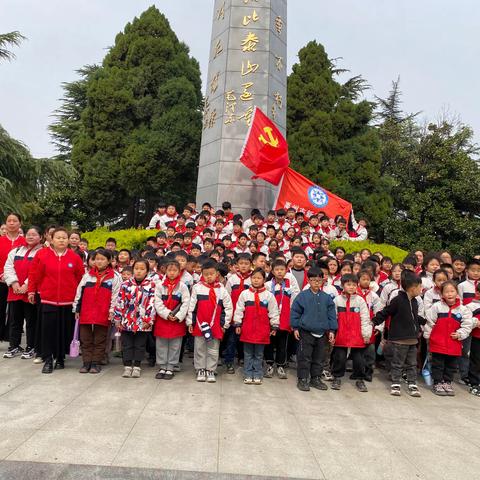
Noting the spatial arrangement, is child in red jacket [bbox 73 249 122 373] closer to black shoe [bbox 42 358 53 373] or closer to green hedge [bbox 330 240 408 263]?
black shoe [bbox 42 358 53 373]

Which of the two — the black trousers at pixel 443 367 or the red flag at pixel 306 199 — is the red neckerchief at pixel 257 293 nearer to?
the black trousers at pixel 443 367

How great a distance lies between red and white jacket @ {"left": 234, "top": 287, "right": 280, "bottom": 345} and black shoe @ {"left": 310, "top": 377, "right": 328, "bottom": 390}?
0.61m

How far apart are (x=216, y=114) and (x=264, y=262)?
6.56 metres

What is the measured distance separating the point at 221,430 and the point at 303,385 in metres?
1.46

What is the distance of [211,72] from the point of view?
11391mm

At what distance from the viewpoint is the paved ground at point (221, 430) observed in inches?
103

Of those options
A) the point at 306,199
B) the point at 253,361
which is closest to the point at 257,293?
the point at 253,361

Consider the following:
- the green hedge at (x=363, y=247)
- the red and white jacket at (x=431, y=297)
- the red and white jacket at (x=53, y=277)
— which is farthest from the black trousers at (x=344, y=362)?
the green hedge at (x=363, y=247)

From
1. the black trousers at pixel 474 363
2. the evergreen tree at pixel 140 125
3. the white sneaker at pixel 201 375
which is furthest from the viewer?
the evergreen tree at pixel 140 125

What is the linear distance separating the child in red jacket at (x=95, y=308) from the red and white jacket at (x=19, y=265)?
36.7 inches

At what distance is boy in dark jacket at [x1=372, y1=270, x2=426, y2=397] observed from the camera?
462cm

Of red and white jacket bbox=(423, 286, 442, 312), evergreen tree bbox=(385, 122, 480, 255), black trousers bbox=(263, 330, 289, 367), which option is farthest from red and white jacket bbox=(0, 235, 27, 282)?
evergreen tree bbox=(385, 122, 480, 255)

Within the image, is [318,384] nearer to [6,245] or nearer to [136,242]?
[6,245]

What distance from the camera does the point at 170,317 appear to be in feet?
14.9
